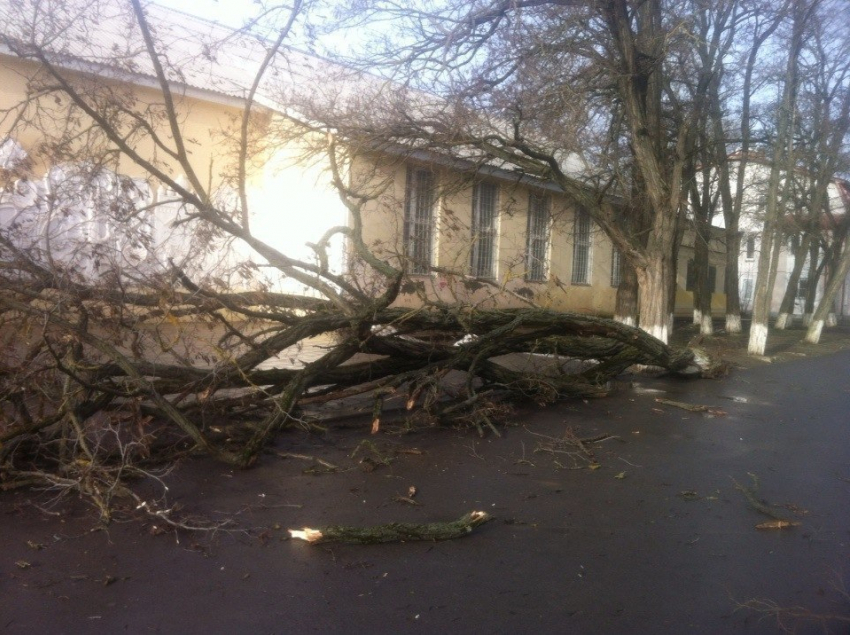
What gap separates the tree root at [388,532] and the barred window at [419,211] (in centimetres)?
942

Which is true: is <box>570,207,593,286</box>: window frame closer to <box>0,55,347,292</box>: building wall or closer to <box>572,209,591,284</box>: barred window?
<box>572,209,591,284</box>: barred window

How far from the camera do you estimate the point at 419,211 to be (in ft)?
51.1

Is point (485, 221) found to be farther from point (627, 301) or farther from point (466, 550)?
point (466, 550)

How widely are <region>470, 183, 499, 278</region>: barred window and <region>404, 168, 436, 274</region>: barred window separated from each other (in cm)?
196

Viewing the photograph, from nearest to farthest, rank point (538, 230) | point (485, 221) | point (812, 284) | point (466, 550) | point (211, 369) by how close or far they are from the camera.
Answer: point (466, 550) → point (211, 369) → point (485, 221) → point (538, 230) → point (812, 284)

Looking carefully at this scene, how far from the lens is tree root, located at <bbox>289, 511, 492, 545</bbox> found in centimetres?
452

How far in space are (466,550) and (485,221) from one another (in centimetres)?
1366

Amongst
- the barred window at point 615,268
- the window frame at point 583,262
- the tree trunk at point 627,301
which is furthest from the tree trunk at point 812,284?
the tree trunk at point 627,301

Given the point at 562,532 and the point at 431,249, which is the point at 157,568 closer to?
the point at 562,532

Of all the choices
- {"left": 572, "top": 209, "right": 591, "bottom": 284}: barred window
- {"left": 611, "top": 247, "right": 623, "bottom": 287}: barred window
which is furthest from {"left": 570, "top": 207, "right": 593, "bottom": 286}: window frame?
{"left": 611, "top": 247, "right": 623, "bottom": 287}: barred window

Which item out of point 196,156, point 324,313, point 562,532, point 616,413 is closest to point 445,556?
point 562,532

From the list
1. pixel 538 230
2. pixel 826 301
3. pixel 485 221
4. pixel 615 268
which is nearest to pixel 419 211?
pixel 485 221

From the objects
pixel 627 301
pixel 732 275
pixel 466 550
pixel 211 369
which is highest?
pixel 732 275

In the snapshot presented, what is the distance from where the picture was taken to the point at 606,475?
623cm
